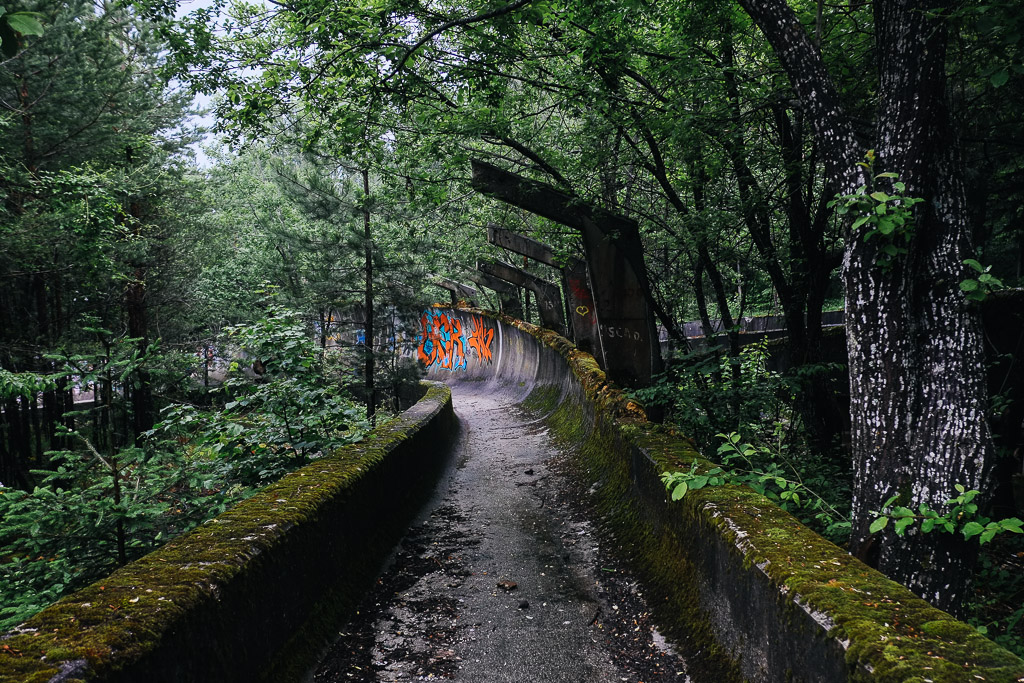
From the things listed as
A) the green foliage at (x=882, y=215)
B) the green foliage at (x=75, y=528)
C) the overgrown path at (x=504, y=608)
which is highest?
the green foliage at (x=882, y=215)

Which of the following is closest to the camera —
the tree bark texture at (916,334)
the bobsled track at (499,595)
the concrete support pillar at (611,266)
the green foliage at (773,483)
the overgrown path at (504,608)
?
the bobsled track at (499,595)

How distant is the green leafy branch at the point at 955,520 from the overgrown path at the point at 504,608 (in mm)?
1358

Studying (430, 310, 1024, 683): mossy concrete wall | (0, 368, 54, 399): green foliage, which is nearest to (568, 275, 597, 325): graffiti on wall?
(430, 310, 1024, 683): mossy concrete wall

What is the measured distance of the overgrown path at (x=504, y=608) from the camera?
3572mm

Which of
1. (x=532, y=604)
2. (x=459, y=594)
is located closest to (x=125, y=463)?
(x=459, y=594)

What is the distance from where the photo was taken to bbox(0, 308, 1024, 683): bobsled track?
7.25ft

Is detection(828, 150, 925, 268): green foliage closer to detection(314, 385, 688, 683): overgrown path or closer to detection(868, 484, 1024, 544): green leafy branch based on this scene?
detection(868, 484, 1024, 544): green leafy branch

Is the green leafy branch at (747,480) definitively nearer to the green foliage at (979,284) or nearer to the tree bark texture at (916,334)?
the tree bark texture at (916,334)

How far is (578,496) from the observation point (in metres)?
7.05

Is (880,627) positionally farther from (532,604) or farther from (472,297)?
(472,297)

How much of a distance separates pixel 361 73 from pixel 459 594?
5539 millimetres

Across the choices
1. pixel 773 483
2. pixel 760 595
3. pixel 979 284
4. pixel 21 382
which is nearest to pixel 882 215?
pixel 979 284

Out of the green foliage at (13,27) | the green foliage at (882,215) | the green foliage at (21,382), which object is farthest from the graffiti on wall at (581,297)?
the green foliage at (13,27)

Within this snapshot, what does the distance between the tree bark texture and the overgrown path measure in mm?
1432
